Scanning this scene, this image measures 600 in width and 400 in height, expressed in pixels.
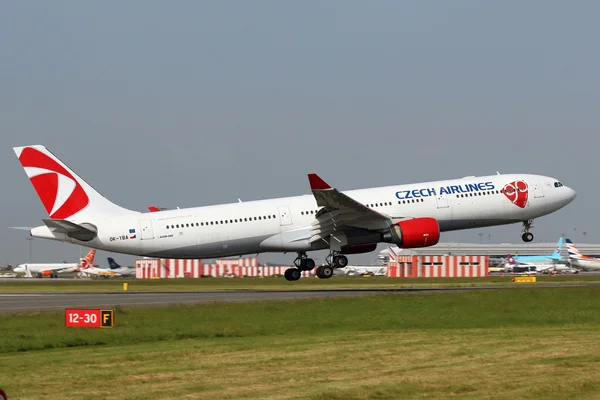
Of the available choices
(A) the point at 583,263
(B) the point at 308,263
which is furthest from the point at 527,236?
(A) the point at 583,263

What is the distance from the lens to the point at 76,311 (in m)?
29.9

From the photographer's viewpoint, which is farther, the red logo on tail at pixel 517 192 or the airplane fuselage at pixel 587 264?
the airplane fuselage at pixel 587 264

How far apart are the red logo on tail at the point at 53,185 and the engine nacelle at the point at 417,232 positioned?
18614mm

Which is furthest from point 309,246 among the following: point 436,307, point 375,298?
point 436,307

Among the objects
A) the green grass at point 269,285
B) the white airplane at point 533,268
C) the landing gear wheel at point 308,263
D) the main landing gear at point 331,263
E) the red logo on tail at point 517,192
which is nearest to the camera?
the main landing gear at point 331,263

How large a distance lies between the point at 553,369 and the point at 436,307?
692 inches

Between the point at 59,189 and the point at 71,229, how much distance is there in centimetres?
293

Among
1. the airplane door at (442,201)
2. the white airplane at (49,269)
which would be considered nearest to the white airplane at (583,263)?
the white airplane at (49,269)

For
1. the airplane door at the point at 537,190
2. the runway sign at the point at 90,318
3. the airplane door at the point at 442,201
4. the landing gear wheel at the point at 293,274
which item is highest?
the airplane door at the point at 537,190

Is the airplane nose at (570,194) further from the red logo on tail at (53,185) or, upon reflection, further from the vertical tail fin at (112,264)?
the vertical tail fin at (112,264)

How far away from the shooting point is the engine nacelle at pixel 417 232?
48.9m

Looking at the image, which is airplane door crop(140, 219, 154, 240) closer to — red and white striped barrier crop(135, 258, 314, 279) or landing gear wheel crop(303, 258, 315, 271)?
landing gear wheel crop(303, 258, 315, 271)

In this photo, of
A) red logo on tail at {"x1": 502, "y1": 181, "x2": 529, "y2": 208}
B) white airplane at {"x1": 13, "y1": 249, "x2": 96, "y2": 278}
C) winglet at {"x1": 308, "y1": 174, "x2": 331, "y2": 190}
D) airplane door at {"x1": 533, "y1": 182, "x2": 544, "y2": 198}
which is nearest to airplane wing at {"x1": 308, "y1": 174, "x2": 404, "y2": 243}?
winglet at {"x1": 308, "y1": 174, "x2": 331, "y2": 190}

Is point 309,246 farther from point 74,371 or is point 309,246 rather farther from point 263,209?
point 74,371
